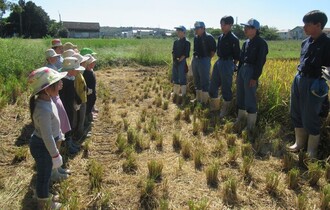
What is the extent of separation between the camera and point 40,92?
115 inches

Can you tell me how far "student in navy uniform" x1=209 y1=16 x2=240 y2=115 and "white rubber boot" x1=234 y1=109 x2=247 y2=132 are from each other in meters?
0.50

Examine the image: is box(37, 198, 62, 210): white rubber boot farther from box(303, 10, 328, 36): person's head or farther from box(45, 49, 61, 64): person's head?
box(303, 10, 328, 36): person's head

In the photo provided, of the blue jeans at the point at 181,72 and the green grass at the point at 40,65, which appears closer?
the green grass at the point at 40,65

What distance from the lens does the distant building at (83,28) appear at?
5838 cm

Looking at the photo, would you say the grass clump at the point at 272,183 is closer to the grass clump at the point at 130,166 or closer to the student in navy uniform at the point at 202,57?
the grass clump at the point at 130,166

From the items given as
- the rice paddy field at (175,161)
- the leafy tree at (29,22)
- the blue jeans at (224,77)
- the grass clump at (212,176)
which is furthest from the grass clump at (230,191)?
the leafy tree at (29,22)

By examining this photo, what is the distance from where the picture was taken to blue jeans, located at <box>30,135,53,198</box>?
3.01 m

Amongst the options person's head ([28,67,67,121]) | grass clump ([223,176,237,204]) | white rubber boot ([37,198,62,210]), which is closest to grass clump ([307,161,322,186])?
grass clump ([223,176,237,204])

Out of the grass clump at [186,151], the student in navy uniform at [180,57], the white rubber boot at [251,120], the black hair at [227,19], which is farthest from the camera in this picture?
the student in navy uniform at [180,57]

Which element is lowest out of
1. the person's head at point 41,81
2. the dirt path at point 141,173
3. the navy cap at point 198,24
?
the dirt path at point 141,173

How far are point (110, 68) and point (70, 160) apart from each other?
9433 mm

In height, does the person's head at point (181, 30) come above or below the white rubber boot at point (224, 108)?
above

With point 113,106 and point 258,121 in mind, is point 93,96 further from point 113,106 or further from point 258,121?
point 258,121

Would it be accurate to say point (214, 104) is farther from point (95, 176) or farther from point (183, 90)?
point (95, 176)
